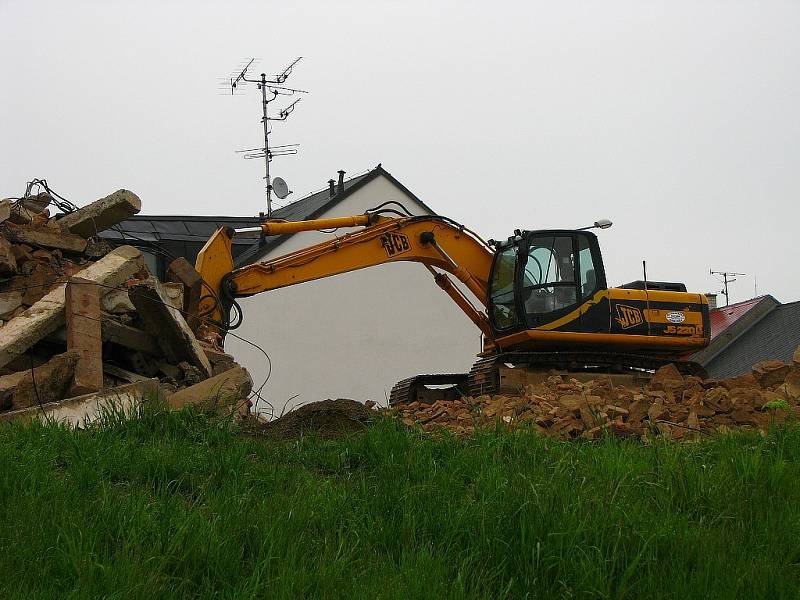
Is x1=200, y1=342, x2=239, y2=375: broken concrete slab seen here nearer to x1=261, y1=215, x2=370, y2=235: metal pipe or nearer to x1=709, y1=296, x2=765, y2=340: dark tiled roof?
x1=261, y1=215, x2=370, y2=235: metal pipe

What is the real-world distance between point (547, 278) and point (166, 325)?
647 centimetres

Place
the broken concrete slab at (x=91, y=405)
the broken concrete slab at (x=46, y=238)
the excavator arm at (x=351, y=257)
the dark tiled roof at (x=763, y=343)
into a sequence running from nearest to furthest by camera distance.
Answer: the broken concrete slab at (x=91, y=405) < the broken concrete slab at (x=46, y=238) < the excavator arm at (x=351, y=257) < the dark tiled roof at (x=763, y=343)

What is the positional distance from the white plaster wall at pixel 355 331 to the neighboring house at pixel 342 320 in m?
0.03

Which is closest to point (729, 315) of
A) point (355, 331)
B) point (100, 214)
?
point (355, 331)

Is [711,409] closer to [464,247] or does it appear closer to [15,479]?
[464,247]

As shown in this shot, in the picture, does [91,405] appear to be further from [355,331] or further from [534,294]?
[355,331]

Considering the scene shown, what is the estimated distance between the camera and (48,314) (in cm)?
913

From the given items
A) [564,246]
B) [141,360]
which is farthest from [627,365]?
[141,360]

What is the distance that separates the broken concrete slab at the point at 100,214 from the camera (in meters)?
10.9

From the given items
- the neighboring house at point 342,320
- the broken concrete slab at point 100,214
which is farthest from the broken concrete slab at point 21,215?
the neighboring house at point 342,320

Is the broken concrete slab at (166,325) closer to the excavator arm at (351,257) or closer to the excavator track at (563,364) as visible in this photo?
the excavator arm at (351,257)

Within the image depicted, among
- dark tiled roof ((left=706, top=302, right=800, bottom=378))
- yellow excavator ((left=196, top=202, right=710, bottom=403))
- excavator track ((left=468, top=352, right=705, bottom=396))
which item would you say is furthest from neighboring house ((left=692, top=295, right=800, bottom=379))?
yellow excavator ((left=196, top=202, right=710, bottom=403))

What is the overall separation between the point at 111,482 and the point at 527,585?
279 cm

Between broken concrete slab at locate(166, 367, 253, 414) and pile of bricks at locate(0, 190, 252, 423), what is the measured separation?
12 mm
